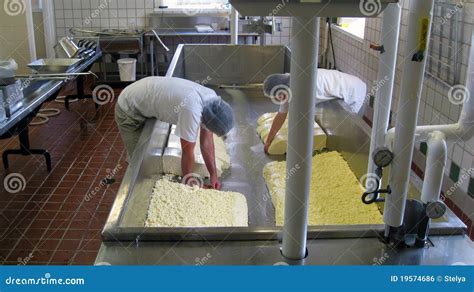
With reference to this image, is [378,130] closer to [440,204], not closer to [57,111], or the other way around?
[440,204]

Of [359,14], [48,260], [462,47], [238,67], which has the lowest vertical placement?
[48,260]

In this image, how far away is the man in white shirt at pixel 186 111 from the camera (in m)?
2.70

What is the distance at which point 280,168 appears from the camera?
2994 mm

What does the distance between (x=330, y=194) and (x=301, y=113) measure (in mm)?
1596

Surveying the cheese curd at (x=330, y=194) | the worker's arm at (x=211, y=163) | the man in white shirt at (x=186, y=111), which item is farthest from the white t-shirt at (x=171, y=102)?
the cheese curd at (x=330, y=194)

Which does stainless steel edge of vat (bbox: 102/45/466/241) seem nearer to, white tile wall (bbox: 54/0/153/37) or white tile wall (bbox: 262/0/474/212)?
white tile wall (bbox: 262/0/474/212)

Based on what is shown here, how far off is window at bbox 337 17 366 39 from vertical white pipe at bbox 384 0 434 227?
13.8 ft

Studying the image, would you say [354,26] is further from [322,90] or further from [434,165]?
[434,165]

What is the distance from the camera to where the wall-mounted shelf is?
3.01 ft

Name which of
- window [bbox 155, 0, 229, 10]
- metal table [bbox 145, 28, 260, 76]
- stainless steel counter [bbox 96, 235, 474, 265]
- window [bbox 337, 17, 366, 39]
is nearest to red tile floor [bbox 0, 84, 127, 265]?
stainless steel counter [bbox 96, 235, 474, 265]

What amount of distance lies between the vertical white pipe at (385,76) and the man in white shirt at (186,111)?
1285 millimetres

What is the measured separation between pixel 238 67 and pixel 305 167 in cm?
393

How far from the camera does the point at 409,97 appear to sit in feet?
4.07

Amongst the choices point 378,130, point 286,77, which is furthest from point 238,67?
point 378,130
